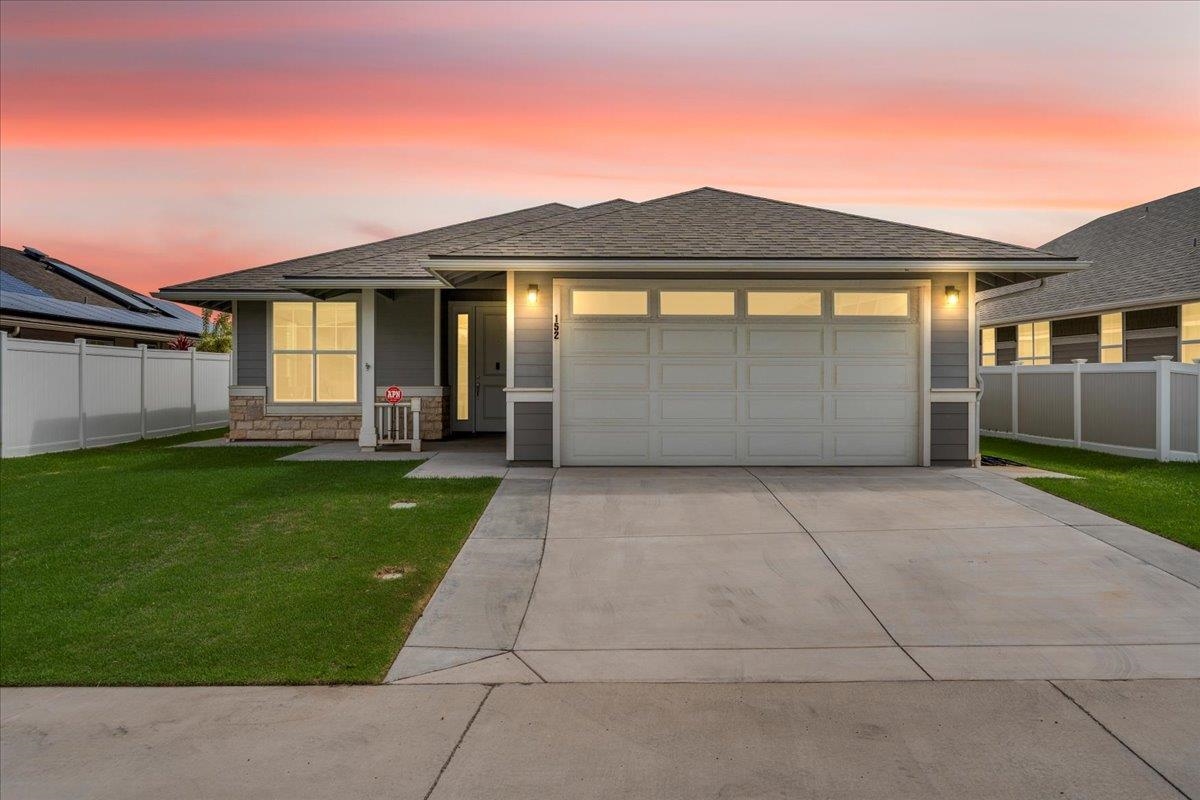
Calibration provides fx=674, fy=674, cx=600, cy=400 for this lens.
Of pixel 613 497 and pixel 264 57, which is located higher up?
pixel 264 57

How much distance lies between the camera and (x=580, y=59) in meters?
12.8

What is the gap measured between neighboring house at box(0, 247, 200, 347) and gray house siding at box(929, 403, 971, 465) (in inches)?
776

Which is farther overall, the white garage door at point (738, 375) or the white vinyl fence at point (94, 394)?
the white vinyl fence at point (94, 394)

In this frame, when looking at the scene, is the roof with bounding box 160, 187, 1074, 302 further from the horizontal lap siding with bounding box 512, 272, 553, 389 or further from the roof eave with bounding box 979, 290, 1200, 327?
the roof eave with bounding box 979, 290, 1200, 327

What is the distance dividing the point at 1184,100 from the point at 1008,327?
26.4 ft

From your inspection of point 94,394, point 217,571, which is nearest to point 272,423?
point 94,394

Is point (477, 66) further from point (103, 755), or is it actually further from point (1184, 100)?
point (1184, 100)

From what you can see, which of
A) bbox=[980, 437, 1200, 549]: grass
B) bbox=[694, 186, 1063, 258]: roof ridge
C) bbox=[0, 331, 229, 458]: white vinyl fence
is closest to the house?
bbox=[694, 186, 1063, 258]: roof ridge

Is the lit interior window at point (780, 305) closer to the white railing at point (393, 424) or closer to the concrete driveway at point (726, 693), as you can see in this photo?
the concrete driveway at point (726, 693)

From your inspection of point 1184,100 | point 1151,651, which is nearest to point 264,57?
point 1151,651

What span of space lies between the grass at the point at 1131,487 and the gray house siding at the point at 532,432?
627cm

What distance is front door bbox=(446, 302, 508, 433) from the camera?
13914mm

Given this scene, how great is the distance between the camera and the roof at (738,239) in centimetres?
905

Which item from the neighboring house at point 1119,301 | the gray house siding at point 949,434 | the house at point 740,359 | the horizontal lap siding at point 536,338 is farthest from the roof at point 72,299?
the neighboring house at point 1119,301
